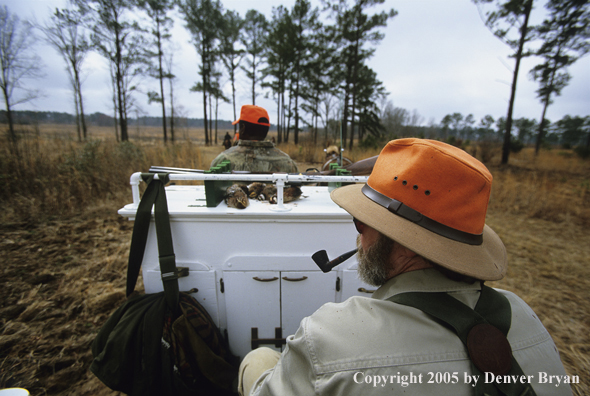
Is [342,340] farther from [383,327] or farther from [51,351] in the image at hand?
[51,351]

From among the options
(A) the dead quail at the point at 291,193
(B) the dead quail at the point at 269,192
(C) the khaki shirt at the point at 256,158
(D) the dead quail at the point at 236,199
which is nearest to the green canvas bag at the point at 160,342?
(D) the dead quail at the point at 236,199

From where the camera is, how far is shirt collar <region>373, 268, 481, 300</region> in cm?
86

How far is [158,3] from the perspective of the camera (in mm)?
18234

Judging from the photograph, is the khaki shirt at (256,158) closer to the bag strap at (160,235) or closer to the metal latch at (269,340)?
the bag strap at (160,235)

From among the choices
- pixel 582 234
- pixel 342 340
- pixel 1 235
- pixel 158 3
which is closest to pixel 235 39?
pixel 158 3

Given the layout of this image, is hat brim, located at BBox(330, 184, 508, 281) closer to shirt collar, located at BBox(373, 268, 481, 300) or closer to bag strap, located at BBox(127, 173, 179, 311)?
shirt collar, located at BBox(373, 268, 481, 300)

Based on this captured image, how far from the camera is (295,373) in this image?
80 centimetres

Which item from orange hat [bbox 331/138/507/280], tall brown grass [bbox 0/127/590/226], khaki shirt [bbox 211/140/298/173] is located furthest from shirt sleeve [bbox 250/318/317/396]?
tall brown grass [bbox 0/127/590/226]

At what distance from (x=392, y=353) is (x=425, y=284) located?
265mm

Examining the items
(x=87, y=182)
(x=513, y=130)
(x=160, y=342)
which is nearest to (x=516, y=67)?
(x=513, y=130)

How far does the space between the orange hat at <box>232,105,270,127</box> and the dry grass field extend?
8.32ft

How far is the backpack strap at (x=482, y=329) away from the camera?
688mm

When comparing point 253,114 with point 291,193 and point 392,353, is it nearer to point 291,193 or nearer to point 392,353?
point 291,193

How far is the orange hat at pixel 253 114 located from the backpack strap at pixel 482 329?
3.01 meters
